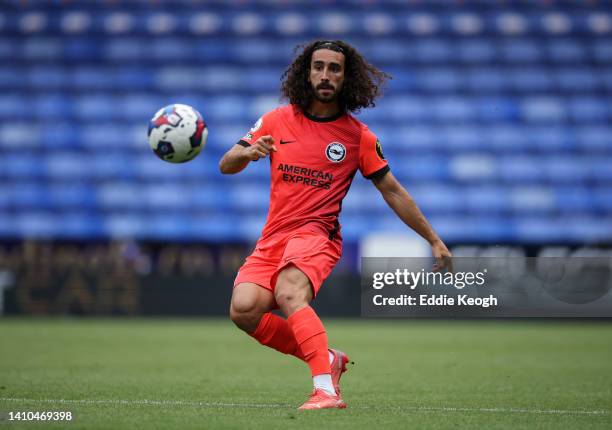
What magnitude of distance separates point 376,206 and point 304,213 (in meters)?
16.3

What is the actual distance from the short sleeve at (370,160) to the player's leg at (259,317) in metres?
0.91

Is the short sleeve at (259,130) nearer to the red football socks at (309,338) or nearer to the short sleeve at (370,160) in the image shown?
the short sleeve at (370,160)

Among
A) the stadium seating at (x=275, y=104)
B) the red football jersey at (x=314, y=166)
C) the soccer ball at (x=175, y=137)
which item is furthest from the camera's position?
the stadium seating at (x=275, y=104)

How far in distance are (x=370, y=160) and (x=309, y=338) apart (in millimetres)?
1107

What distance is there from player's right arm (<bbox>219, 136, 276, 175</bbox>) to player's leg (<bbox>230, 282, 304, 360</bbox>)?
0.66 meters

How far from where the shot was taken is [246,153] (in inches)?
200

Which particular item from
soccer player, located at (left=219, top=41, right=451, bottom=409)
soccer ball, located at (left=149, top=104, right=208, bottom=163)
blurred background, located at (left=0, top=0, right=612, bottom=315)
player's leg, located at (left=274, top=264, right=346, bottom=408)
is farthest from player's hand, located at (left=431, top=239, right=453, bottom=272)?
blurred background, located at (left=0, top=0, right=612, bottom=315)

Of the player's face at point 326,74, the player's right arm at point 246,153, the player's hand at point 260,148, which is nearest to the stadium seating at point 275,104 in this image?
the player's face at point 326,74

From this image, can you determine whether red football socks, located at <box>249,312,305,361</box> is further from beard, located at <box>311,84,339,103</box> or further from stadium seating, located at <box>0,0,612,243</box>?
stadium seating, located at <box>0,0,612,243</box>

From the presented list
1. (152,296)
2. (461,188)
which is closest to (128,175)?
(152,296)

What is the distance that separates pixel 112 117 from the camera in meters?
23.2

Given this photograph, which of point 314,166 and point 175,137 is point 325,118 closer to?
point 314,166

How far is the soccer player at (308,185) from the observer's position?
512 centimetres

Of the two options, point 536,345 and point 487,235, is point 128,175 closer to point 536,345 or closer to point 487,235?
point 487,235
